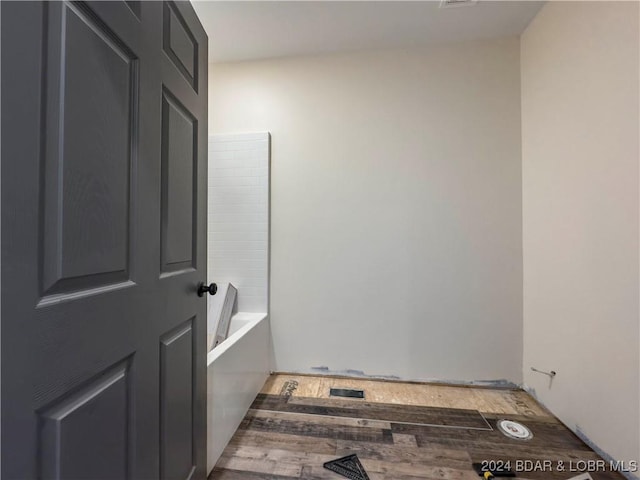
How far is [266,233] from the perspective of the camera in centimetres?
238

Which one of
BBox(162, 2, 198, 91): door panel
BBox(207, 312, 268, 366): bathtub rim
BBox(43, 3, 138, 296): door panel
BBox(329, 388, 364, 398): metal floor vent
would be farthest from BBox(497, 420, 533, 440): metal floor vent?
BBox(162, 2, 198, 91): door panel

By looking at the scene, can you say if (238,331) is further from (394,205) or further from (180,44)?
(180,44)

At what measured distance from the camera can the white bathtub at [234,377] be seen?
141 centimetres

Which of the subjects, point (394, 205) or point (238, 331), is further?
point (394, 205)

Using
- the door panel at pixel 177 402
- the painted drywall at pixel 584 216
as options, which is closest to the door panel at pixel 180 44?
the door panel at pixel 177 402

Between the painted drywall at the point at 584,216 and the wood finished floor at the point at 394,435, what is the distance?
0.78 ft

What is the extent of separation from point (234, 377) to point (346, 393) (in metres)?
0.86

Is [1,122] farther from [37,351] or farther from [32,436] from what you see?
[32,436]

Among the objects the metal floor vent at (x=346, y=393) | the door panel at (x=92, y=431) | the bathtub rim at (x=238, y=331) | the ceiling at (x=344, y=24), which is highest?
the ceiling at (x=344, y=24)

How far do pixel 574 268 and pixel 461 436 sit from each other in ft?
3.79

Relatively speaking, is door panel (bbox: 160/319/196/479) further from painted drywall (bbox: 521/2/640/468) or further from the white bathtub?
painted drywall (bbox: 521/2/640/468)

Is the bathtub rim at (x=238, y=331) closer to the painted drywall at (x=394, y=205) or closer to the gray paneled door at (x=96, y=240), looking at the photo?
the painted drywall at (x=394, y=205)

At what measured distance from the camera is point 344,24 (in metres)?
2.06

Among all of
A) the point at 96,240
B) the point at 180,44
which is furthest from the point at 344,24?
the point at 96,240
